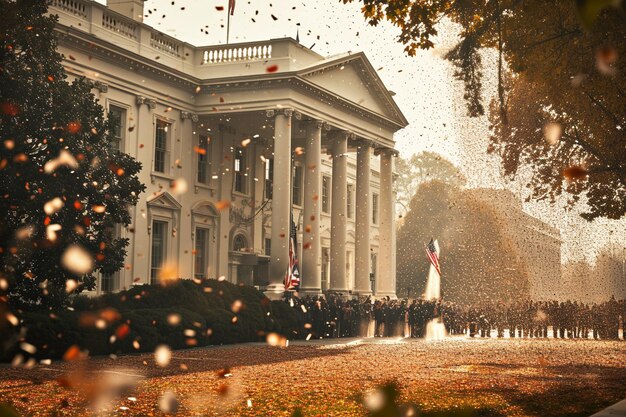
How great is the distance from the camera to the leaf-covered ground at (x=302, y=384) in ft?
39.1

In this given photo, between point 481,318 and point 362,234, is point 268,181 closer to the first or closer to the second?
point 362,234

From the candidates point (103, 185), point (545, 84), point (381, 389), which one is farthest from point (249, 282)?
point (381, 389)

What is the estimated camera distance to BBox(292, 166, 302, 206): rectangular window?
175ft

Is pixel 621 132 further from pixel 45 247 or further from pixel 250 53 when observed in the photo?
pixel 250 53

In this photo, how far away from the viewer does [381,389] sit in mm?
1127

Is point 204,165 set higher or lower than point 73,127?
higher

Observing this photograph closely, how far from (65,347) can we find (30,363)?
1642mm

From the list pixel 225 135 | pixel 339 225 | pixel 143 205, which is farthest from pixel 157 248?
pixel 339 225

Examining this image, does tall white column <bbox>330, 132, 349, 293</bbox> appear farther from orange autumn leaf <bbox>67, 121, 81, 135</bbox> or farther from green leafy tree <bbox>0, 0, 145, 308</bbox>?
orange autumn leaf <bbox>67, 121, 81, 135</bbox>

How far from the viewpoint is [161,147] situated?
41.4 metres

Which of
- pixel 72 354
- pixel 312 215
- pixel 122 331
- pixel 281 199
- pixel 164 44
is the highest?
pixel 164 44

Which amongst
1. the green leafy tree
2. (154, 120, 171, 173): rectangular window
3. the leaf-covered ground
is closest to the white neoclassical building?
(154, 120, 171, 173): rectangular window

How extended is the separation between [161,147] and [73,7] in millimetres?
7945

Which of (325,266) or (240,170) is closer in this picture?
(240,170)
